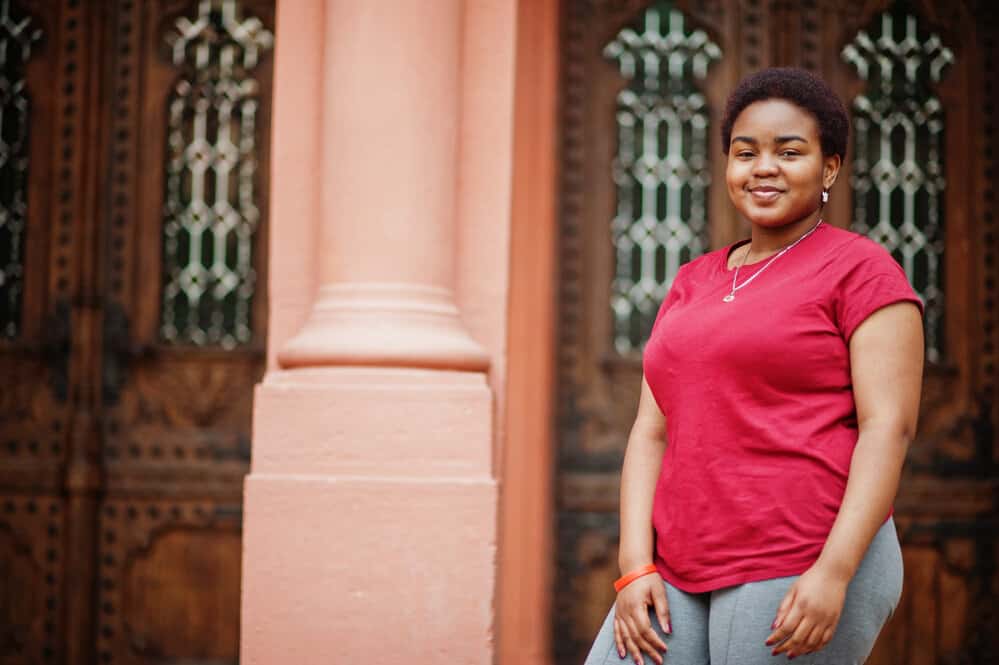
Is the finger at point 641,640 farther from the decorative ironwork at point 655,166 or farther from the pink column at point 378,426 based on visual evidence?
the decorative ironwork at point 655,166

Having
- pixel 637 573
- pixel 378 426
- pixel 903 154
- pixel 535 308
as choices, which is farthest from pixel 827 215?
pixel 637 573

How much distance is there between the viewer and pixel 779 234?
205cm

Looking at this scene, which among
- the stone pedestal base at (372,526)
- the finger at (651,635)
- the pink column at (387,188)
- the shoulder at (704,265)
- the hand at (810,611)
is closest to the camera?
the hand at (810,611)

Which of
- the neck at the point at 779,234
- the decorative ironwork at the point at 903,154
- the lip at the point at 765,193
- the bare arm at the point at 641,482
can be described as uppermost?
the decorative ironwork at the point at 903,154

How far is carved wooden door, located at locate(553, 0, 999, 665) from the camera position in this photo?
4.29m

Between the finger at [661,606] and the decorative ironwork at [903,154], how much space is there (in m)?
2.78

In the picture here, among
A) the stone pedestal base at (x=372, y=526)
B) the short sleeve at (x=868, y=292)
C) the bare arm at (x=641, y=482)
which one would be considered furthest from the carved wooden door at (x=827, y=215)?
the short sleeve at (x=868, y=292)

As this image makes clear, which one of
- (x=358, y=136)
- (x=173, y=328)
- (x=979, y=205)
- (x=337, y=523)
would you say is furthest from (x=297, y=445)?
(x=979, y=205)

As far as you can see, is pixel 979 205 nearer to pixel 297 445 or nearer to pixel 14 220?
pixel 297 445

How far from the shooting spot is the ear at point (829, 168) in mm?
2021

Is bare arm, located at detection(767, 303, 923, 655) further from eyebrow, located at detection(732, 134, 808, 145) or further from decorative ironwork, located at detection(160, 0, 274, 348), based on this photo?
decorative ironwork, located at detection(160, 0, 274, 348)

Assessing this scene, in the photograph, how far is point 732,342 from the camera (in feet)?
6.27

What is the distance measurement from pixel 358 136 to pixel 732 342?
5.89 ft

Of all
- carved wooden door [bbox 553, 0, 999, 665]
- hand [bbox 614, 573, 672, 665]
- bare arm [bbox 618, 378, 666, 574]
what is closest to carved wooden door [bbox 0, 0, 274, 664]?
carved wooden door [bbox 553, 0, 999, 665]
